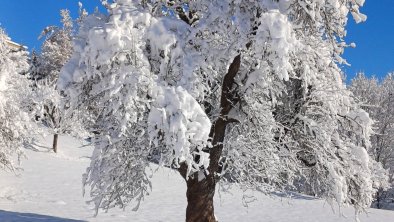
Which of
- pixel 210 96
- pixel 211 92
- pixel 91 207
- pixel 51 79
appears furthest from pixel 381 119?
pixel 51 79

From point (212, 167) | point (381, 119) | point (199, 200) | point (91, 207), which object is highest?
→ point (381, 119)

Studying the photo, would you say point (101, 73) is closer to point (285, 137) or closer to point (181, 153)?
point (181, 153)

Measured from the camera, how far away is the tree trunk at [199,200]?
948 cm

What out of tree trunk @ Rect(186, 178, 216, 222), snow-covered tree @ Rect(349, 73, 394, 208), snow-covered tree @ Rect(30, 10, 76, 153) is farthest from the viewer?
snow-covered tree @ Rect(30, 10, 76, 153)

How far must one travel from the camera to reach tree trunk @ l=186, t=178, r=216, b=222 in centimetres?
948

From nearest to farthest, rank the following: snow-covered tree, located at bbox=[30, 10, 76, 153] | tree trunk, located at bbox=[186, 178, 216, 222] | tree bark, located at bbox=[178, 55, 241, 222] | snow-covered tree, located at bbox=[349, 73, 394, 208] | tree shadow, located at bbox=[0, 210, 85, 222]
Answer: tree bark, located at bbox=[178, 55, 241, 222] → tree trunk, located at bbox=[186, 178, 216, 222] → tree shadow, located at bbox=[0, 210, 85, 222] → snow-covered tree, located at bbox=[349, 73, 394, 208] → snow-covered tree, located at bbox=[30, 10, 76, 153]

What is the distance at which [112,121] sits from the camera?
827 centimetres

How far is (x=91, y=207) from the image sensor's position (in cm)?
1898

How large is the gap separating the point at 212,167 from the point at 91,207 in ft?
37.3

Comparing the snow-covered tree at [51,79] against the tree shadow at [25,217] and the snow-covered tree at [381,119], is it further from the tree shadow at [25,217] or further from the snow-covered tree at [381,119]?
the snow-covered tree at [381,119]

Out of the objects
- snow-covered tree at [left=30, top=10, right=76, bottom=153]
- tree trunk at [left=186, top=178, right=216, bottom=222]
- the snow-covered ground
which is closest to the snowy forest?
tree trunk at [left=186, top=178, right=216, bottom=222]

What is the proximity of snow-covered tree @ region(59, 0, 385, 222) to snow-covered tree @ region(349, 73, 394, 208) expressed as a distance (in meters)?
23.9

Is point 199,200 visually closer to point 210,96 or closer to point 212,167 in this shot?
point 212,167

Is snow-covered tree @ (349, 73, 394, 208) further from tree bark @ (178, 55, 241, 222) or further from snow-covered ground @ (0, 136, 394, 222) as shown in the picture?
tree bark @ (178, 55, 241, 222)
